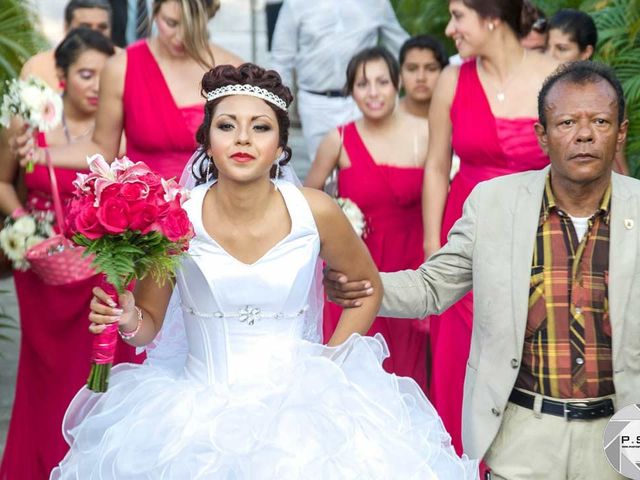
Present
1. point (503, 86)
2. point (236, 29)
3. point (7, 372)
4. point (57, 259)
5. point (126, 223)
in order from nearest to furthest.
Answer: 1. point (126, 223)
2. point (503, 86)
3. point (57, 259)
4. point (7, 372)
5. point (236, 29)

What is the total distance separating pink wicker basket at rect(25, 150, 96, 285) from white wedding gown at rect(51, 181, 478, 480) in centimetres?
213

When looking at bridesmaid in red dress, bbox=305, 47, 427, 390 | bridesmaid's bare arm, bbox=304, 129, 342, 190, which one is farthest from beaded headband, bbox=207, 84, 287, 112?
bridesmaid's bare arm, bbox=304, 129, 342, 190

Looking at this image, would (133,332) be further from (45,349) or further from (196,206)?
(45,349)

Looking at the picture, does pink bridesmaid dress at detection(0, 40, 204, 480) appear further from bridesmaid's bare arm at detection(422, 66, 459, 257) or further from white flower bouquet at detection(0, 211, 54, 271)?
bridesmaid's bare arm at detection(422, 66, 459, 257)

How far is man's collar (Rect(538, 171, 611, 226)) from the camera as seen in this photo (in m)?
4.61

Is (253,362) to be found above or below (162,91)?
below

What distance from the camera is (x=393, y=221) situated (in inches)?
307

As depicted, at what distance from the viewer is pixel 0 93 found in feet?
25.4

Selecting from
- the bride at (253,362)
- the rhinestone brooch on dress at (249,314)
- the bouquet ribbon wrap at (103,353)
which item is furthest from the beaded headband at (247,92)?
the bouquet ribbon wrap at (103,353)

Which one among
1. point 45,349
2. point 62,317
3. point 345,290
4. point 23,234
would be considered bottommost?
point 45,349

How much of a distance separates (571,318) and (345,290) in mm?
777

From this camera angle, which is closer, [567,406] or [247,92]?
[567,406]

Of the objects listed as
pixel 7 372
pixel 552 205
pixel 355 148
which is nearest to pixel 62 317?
pixel 355 148

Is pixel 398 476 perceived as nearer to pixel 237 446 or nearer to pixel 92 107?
pixel 237 446
